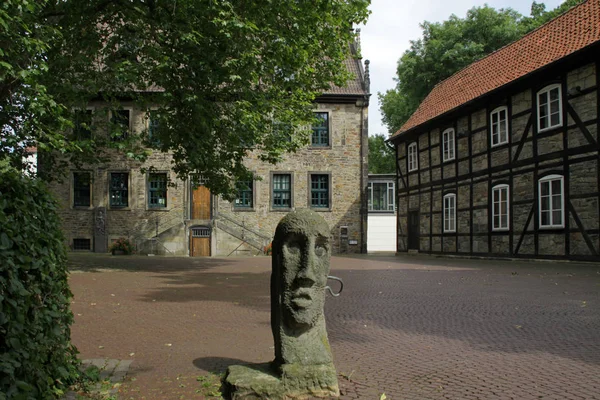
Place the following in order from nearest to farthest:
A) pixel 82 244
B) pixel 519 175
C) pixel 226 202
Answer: pixel 519 175 < pixel 82 244 < pixel 226 202

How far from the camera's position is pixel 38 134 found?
1038 centimetres

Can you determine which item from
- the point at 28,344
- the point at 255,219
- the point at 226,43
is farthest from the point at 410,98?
the point at 28,344

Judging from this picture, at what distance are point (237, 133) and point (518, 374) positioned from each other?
10.9 m

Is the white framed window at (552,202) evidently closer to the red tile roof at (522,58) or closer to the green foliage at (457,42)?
the red tile roof at (522,58)

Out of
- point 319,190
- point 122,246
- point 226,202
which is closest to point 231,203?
point 226,202

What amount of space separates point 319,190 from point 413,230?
18.0 feet

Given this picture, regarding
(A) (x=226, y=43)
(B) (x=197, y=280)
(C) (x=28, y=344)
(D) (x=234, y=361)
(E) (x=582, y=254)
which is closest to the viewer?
(C) (x=28, y=344)

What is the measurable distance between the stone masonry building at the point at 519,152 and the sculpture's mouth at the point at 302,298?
14033 mm

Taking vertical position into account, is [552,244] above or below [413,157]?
below

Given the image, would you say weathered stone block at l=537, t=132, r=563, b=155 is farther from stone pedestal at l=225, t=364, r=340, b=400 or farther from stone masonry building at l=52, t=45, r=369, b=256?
stone pedestal at l=225, t=364, r=340, b=400

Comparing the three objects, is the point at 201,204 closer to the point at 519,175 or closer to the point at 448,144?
the point at 448,144

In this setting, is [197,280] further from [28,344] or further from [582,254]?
[582,254]

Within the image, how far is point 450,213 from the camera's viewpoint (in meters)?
22.9

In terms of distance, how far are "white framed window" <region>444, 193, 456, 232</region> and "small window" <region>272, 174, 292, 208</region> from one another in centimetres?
858
